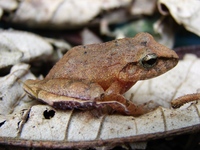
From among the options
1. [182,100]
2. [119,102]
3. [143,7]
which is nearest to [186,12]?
[143,7]

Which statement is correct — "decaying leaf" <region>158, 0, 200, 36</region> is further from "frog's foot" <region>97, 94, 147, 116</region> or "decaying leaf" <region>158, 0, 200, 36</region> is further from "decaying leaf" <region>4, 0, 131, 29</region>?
"frog's foot" <region>97, 94, 147, 116</region>

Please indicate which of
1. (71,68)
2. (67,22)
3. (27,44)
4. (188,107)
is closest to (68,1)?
(67,22)

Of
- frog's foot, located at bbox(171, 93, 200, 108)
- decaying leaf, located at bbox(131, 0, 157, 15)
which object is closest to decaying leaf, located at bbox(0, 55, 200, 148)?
frog's foot, located at bbox(171, 93, 200, 108)

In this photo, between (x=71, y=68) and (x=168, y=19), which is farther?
(x=168, y=19)

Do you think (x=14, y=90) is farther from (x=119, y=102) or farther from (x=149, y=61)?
(x=149, y=61)

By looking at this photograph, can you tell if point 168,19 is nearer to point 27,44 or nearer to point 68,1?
point 68,1

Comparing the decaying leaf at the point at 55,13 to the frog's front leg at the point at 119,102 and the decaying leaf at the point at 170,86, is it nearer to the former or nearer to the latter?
the decaying leaf at the point at 170,86
